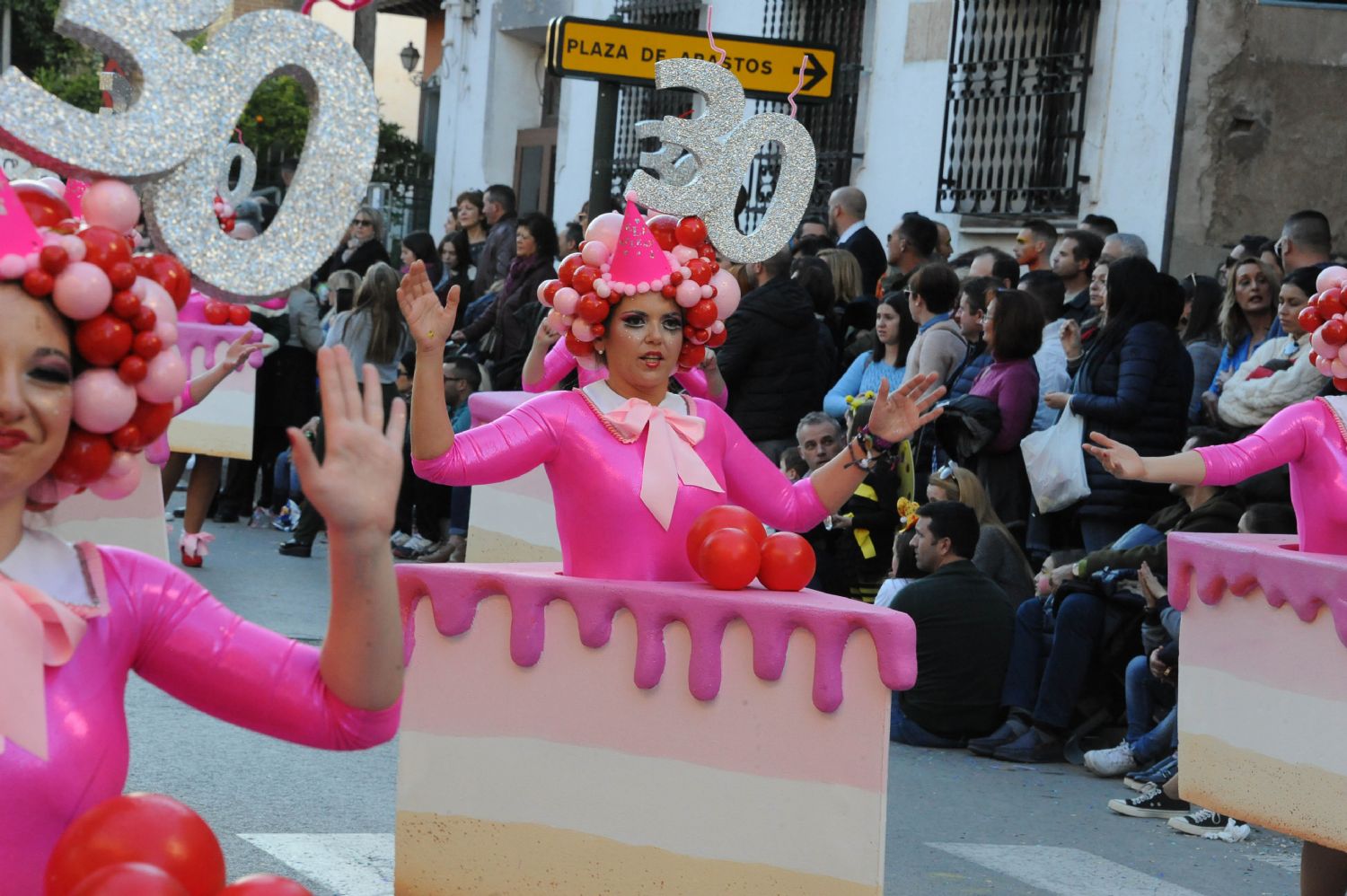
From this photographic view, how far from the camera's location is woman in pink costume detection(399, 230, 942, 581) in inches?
202

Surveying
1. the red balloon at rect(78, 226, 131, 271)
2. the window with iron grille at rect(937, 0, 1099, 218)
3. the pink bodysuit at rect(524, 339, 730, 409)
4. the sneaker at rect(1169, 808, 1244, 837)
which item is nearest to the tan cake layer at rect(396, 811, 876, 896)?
the red balloon at rect(78, 226, 131, 271)

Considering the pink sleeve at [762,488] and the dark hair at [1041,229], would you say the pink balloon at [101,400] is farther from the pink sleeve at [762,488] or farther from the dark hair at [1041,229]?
the dark hair at [1041,229]

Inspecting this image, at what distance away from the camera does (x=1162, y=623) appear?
304 inches

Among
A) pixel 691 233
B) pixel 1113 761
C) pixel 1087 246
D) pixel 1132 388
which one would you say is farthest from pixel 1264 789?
pixel 1087 246

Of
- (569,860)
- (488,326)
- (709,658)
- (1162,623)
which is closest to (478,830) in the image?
(569,860)

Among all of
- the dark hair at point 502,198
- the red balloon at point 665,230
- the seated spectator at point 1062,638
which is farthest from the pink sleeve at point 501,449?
the dark hair at point 502,198

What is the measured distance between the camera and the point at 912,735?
8469 millimetres

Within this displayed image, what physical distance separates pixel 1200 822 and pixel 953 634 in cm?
152

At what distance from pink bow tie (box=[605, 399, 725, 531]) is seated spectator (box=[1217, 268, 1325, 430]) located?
128 inches

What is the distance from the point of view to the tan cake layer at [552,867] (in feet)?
15.7

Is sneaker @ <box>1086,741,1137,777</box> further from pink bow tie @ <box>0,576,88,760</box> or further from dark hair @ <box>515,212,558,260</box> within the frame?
pink bow tie @ <box>0,576,88,760</box>

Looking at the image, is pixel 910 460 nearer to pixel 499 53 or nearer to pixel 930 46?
pixel 930 46

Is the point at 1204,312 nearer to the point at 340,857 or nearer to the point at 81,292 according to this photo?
the point at 340,857

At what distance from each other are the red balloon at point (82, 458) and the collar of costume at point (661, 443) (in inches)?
97.4
